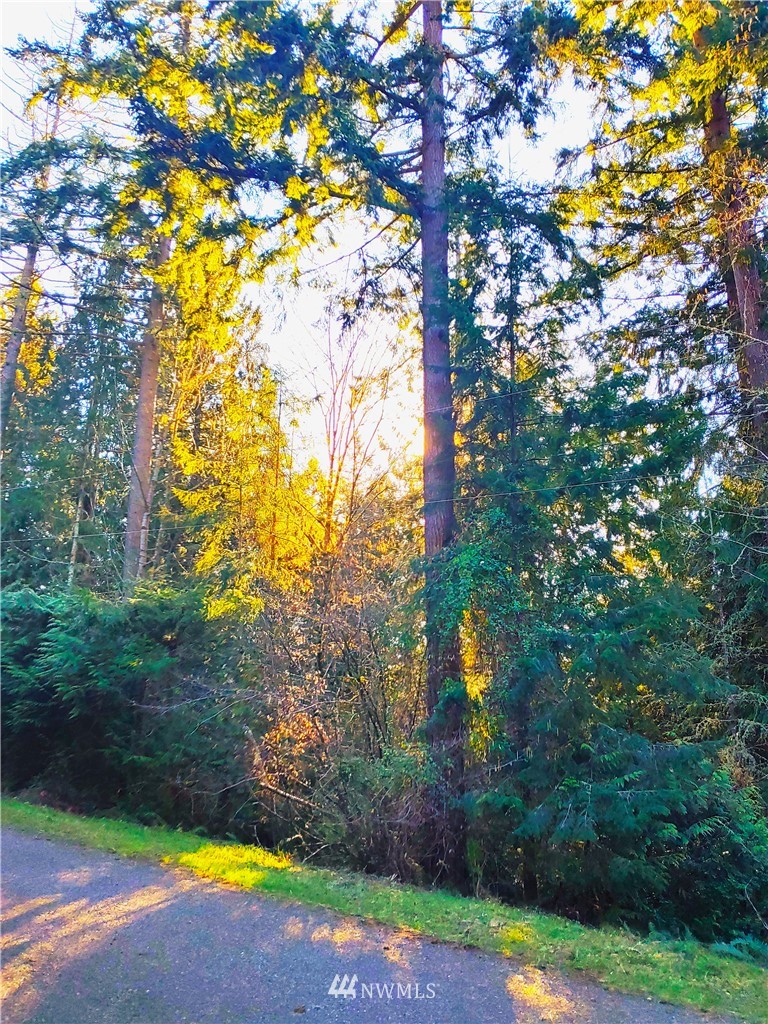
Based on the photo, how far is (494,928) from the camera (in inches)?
189

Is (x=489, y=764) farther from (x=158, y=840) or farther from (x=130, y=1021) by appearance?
(x=130, y=1021)

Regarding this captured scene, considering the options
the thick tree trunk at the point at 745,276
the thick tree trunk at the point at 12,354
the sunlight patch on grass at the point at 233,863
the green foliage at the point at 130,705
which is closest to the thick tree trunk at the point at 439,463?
the sunlight patch on grass at the point at 233,863

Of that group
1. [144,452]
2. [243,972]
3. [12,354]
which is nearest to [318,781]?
[243,972]

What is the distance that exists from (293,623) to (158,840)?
294cm

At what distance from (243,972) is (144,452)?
1098cm

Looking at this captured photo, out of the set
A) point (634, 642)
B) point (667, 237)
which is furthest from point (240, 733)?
point (667, 237)

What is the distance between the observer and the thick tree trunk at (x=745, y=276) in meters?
8.37

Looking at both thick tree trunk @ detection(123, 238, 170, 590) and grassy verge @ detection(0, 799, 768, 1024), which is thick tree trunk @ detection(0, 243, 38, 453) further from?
grassy verge @ detection(0, 799, 768, 1024)

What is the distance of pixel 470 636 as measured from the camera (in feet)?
25.7

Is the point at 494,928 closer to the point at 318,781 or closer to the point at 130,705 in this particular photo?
the point at 318,781

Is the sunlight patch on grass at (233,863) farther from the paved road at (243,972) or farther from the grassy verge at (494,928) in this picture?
the paved road at (243,972)

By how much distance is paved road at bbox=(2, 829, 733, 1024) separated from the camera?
348 centimetres

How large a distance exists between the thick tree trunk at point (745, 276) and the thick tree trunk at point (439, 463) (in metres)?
3.69

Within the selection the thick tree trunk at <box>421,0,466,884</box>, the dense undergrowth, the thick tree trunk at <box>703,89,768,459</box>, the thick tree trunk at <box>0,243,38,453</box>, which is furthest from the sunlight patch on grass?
the thick tree trunk at <box>0,243,38,453</box>
